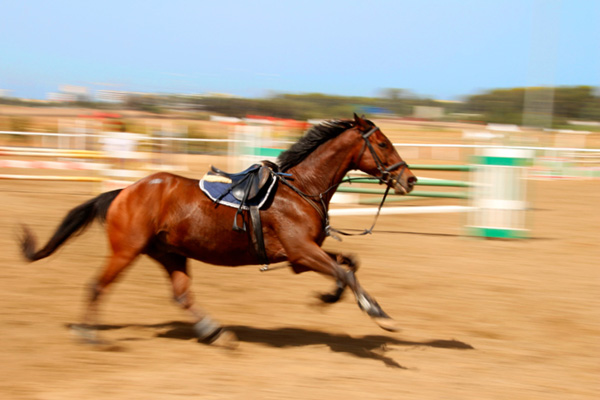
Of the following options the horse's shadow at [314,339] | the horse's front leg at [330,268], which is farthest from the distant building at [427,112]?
the horse's front leg at [330,268]

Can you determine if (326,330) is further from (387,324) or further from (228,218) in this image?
(228,218)

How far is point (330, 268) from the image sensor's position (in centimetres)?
455

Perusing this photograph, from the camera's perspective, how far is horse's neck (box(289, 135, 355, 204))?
195 inches

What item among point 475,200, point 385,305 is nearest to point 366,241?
point 475,200

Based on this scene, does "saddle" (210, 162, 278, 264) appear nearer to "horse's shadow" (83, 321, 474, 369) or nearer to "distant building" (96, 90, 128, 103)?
"horse's shadow" (83, 321, 474, 369)

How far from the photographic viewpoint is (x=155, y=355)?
4543mm

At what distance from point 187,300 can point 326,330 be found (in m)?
1.23

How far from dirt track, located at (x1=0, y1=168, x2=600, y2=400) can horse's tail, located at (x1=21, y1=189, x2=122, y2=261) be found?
598 mm

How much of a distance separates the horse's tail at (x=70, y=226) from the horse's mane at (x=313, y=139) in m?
1.46

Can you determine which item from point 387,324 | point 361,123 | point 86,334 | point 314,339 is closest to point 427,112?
point 361,123

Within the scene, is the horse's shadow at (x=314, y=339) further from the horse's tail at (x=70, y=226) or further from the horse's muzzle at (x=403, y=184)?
the horse's muzzle at (x=403, y=184)

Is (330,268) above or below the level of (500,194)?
below

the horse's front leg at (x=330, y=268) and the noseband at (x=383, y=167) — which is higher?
the noseband at (x=383, y=167)

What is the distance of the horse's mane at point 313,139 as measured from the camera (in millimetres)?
5047
